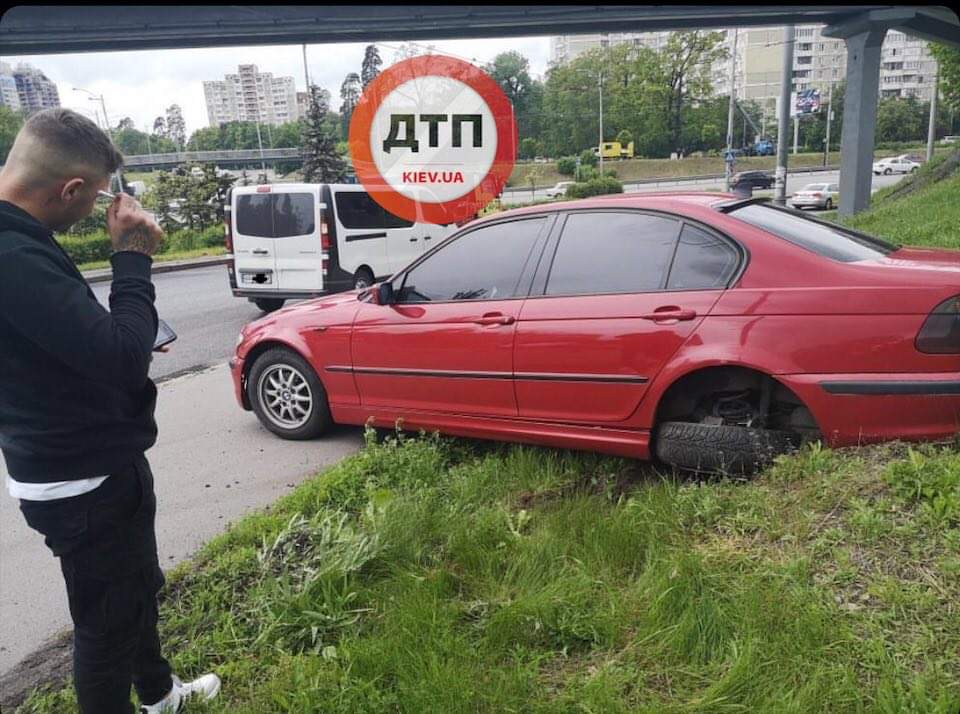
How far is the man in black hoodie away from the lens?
1.74m

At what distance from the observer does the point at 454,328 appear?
4293 millimetres

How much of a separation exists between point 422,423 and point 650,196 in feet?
6.64

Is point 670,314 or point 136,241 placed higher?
point 136,241

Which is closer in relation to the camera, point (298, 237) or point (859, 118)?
point (298, 237)

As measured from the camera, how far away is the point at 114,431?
195cm

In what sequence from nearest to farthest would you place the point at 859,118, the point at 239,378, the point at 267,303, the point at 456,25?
the point at 239,378
the point at 267,303
the point at 456,25
the point at 859,118

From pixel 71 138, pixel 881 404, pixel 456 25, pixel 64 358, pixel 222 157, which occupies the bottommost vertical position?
pixel 881 404

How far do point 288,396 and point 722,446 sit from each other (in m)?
3.22

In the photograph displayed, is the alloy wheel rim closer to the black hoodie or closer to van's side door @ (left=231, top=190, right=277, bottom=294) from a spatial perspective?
the black hoodie

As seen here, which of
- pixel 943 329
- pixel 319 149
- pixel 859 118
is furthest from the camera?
pixel 319 149

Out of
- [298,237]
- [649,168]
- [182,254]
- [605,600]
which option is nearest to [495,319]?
[605,600]

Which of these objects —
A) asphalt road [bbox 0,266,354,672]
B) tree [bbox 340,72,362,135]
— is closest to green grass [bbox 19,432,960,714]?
asphalt road [bbox 0,266,354,672]

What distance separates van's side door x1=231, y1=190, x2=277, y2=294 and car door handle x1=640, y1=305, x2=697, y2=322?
8680 mm
